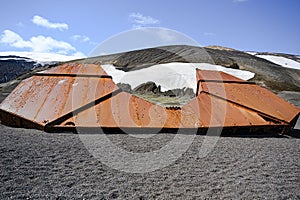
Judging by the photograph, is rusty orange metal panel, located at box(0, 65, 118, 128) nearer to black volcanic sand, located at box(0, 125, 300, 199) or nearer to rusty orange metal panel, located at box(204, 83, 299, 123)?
black volcanic sand, located at box(0, 125, 300, 199)

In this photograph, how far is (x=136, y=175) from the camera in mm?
2029

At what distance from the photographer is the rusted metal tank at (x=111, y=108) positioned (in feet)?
9.95

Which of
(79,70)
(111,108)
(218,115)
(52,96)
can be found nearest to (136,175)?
(111,108)

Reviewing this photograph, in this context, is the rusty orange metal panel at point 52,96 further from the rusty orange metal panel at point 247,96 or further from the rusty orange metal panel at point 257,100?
the rusty orange metal panel at point 257,100

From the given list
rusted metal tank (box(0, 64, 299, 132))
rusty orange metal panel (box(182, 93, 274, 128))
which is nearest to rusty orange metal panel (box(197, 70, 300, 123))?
rusted metal tank (box(0, 64, 299, 132))

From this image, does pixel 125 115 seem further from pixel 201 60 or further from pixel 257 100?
pixel 201 60

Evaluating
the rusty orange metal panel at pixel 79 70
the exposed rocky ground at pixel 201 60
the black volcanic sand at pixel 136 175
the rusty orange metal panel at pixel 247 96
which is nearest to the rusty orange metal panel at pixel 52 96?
the rusty orange metal panel at pixel 79 70

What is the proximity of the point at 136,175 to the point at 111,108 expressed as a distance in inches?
51.8

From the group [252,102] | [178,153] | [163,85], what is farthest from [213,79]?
[163,85]

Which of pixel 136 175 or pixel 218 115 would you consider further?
pixel 218 115

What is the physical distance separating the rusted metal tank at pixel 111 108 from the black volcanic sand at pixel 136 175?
0.28 metres

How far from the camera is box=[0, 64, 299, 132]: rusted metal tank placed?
3033 millimetres

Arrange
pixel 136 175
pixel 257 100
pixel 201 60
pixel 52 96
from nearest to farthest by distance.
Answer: pixel 136 175, pixel 52 96, pixel 257 100, pixel 201 60

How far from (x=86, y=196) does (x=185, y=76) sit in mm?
12380
